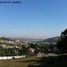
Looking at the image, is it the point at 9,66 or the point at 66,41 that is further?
the point at 66,41

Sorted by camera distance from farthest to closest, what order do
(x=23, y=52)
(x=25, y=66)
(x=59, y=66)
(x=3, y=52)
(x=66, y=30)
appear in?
(x=23, y=52) < (x=3, y=52) < (x=66, y=30) < (x=25, y=66) < (x=59, y=66)

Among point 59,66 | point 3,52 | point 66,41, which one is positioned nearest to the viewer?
point 59,66

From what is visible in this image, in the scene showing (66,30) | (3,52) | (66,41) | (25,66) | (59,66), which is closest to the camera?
(59,66)

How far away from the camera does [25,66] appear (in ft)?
108

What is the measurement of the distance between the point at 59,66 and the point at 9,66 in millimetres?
7369

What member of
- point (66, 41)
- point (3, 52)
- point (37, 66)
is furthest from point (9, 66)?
point (3, 52)

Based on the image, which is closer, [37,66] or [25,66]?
[37,66]

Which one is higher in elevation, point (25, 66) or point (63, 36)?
point (63, 36)

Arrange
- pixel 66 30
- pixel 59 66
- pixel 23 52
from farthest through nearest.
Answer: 1. pixel 23 52
2. pixel 66 30
3. pixel 59 66

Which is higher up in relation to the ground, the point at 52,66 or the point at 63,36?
the point at 63,36

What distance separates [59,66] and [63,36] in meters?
38.9

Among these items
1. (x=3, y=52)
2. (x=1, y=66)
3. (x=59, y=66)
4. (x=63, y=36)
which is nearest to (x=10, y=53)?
(x=3, y=52)

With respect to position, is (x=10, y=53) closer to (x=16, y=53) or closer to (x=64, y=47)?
(x=16, y=53)

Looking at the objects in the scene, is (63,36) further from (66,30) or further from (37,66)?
(37,66)
